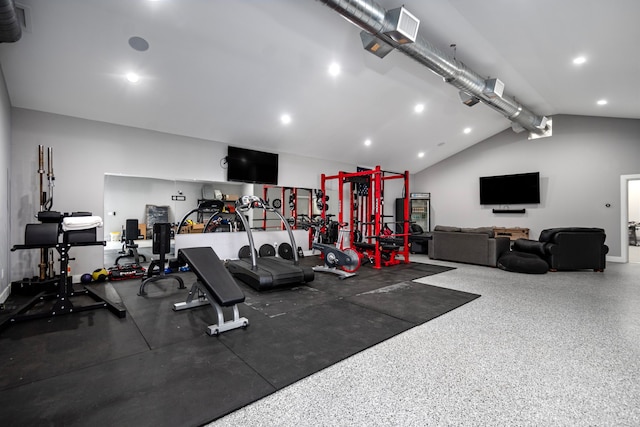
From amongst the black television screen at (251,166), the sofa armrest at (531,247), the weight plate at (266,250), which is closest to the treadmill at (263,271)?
the weight plate at (266,250)

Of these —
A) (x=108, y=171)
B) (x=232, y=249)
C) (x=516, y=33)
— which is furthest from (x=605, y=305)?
(x=108, y=171)

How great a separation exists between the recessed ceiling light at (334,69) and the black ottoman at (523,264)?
17.0 ft

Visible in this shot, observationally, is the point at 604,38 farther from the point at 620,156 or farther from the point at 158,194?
the point at 158,194

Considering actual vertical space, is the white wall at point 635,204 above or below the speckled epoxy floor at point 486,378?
above

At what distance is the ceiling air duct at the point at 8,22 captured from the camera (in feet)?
8.02

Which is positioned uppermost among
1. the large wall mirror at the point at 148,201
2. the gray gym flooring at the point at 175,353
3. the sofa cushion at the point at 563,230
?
the large wall mirror at the point at 148,201

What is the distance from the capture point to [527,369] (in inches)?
89.4

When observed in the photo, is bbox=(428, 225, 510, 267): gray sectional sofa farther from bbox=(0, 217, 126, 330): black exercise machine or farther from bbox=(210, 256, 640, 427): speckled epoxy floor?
bbox=(0, 217, 126, 330): black exercise machine

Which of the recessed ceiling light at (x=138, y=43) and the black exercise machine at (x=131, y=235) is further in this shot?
the black exercise machine at (x=131, y=235)

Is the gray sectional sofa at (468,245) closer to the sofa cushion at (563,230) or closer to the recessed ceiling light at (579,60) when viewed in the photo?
the sofa cushion at (563,230)

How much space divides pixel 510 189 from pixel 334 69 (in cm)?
713

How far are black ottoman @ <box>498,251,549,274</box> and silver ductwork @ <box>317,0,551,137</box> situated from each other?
3282 millimetres

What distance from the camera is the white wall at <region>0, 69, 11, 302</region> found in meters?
3.80

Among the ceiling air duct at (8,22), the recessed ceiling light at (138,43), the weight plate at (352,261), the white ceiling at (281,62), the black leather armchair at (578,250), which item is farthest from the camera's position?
the black leather armchair at (578,250)
